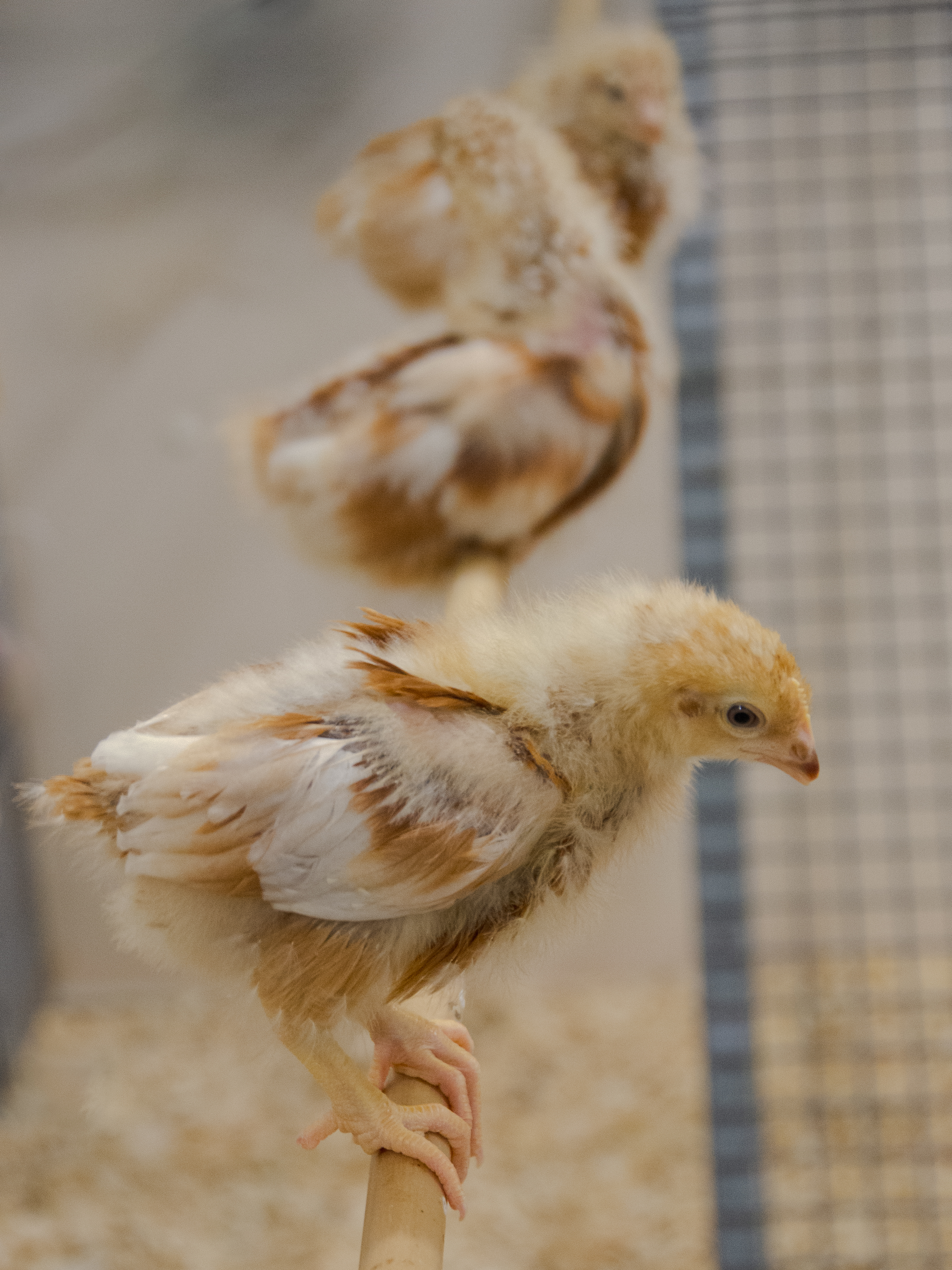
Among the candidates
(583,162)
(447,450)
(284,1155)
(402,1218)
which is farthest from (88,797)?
(284,1155)

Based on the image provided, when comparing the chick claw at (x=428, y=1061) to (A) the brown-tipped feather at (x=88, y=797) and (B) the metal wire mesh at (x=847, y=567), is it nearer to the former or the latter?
(A) the brown-tipped feather at (x=88, y=797)

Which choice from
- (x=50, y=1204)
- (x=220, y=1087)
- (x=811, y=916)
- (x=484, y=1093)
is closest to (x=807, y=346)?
(x=811, y=916)

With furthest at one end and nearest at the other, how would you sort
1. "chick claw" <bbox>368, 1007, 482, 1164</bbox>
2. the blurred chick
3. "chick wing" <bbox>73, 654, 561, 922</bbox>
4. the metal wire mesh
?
the metal wire mesh
the blurred chick
"chick claw" <bbox>368, 1007, 482, 1164</bbox>
"chick wing" <bbox>73, 654, 561, 922</bbox>

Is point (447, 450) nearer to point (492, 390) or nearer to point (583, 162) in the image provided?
point (492, 390)

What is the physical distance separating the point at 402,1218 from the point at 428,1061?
0.26ft

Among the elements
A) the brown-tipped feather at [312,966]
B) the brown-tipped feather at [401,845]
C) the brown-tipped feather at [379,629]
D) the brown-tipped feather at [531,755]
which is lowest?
the brown-tipped feather at [312,966]

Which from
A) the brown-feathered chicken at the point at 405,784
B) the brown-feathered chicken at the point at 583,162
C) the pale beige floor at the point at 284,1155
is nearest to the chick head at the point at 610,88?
the brown-feathered chicken at the point at 583,162

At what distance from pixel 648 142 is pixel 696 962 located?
117cm

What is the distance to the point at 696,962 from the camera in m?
1.54

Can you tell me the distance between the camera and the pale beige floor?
114 centimetres

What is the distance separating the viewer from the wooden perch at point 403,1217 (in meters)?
0.36

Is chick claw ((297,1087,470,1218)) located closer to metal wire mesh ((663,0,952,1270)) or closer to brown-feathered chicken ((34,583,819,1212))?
brown-feathered chicken ((34,583,819,1212))

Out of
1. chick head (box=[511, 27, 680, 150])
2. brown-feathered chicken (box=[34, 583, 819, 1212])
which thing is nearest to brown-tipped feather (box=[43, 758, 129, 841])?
brown-feathered chicken (box=[34, 583, 819, 1212])

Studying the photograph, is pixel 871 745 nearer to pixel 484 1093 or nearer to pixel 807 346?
pixel 807 346
